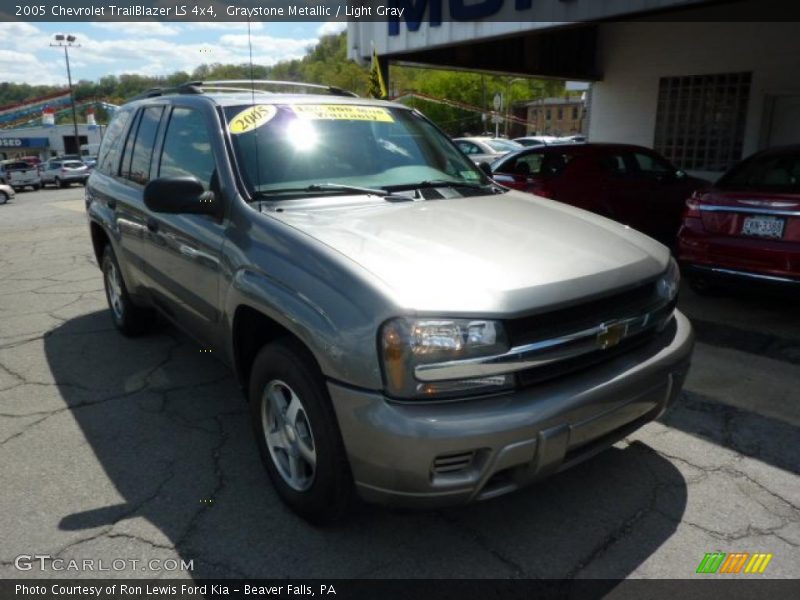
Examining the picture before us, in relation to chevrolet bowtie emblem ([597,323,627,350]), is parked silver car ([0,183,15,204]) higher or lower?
lower

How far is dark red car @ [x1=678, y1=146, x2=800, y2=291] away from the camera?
15.4 feet

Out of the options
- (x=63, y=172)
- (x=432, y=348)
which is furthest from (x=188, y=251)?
(x=63, y=172)

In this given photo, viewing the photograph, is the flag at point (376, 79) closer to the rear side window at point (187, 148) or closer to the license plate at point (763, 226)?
the license plate at point (763, 226)

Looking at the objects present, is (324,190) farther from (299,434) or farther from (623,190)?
(623,190)

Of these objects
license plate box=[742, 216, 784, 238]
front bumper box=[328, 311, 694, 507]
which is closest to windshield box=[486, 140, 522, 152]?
license plate box=[742, 216, 784, 238]

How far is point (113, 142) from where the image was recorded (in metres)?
4.83

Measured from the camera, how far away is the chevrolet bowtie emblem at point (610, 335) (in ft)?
7.87

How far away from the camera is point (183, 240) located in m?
3.37

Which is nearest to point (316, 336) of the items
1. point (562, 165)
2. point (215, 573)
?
point (215, 573)

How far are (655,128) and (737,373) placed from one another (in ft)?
29.9

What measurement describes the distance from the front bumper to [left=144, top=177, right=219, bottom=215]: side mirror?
4.10ft

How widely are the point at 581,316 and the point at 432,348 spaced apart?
0.65 m

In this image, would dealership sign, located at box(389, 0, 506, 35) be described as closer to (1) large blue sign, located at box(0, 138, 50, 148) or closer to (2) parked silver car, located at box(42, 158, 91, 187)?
(2) parked silver car, located at box(42, 158, 91, 187)

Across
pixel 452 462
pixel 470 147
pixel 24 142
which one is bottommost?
pixel 24 142
